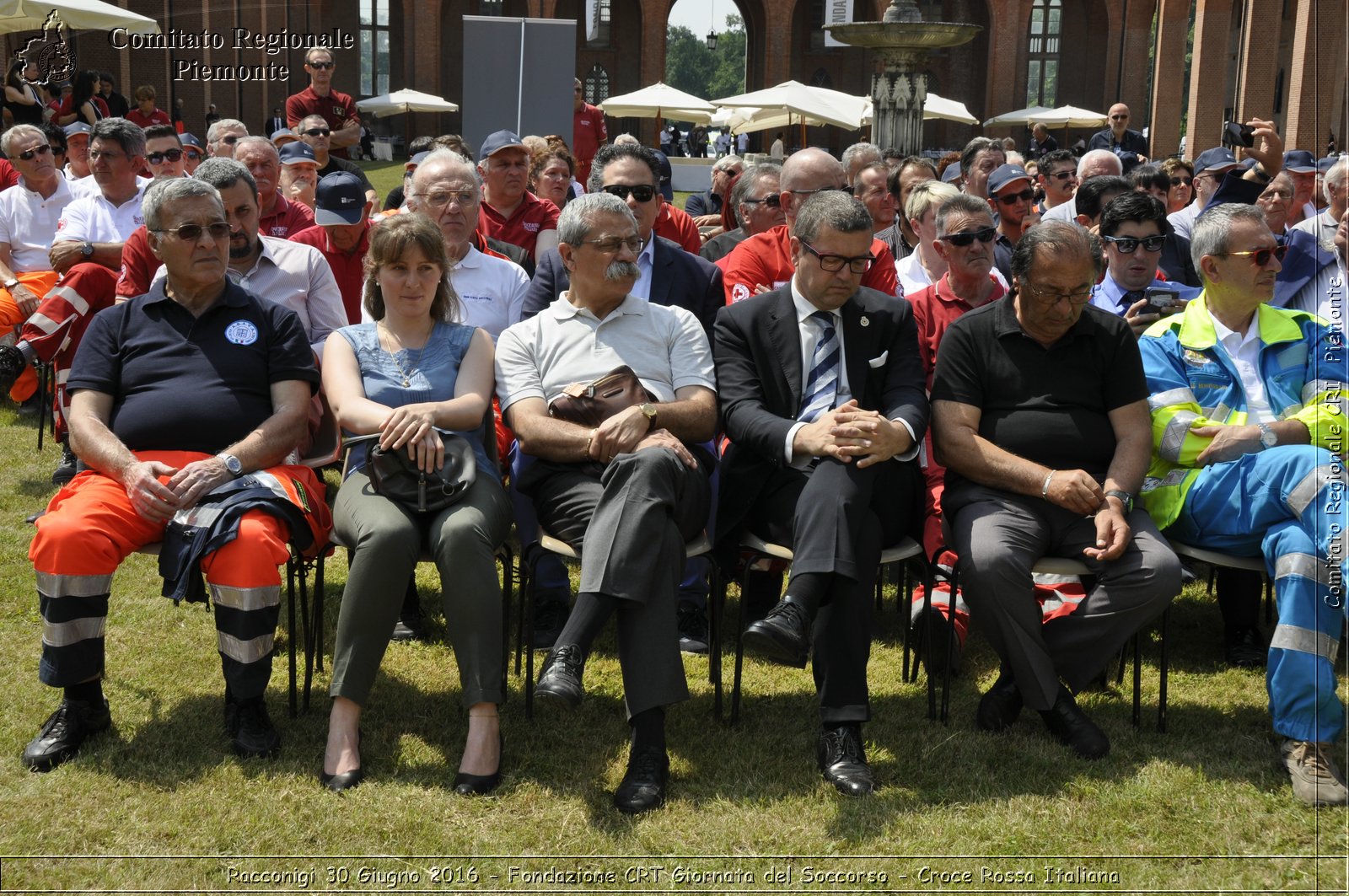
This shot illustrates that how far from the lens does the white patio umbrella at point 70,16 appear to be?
12531 mm

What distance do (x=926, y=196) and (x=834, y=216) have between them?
6.48 ft

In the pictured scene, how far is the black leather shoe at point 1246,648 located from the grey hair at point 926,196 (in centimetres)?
228

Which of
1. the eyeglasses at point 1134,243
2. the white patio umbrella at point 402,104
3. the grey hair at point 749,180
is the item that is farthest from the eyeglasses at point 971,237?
the white patio umbrella at point 402,104

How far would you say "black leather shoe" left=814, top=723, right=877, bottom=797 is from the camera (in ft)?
12.5

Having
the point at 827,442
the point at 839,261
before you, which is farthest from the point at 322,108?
the point at 827,442

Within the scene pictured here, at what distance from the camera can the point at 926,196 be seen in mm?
6117

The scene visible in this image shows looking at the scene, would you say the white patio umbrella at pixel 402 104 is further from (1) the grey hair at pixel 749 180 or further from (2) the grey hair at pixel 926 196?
(2) the grey hair at pixel 926 196

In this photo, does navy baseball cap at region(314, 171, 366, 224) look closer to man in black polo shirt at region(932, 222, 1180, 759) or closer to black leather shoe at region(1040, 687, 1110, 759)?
man in black polo shirt at region(932, 222, 1180, 759)

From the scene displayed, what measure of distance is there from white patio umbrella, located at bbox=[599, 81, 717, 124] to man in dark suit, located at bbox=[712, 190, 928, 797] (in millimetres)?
21544

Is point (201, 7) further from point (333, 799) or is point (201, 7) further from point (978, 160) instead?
point (333, 799)

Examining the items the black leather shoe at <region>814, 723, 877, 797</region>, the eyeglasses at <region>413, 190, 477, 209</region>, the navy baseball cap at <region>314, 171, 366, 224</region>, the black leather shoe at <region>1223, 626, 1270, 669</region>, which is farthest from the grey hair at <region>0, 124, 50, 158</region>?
the black leather shoe at <region>1223, 626, 1270, 669</region>

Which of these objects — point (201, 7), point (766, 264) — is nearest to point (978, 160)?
point (766, 264)

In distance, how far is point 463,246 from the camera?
572cm

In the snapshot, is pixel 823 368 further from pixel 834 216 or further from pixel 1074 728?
pixel 1074 728
